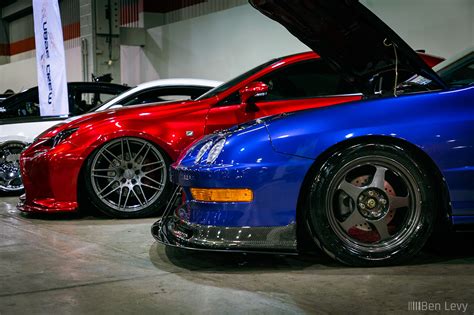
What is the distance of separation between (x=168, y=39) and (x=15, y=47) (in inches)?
657

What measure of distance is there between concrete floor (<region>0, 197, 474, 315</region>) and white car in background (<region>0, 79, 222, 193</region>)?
2.81 metres

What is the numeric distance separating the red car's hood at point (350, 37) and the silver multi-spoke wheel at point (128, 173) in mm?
1801

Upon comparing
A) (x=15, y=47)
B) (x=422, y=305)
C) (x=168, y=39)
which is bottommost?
(x=422, y=305)

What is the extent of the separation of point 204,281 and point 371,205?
3.44ft

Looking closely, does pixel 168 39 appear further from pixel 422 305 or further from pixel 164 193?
pixel 422 305

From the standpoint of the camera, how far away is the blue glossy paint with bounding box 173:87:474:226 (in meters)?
3.57

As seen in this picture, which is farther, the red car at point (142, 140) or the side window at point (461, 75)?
the red car at point (142, 140)

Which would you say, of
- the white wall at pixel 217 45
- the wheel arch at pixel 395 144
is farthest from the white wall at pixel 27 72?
the wheel arch at pixel 395 144

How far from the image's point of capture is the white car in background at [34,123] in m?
7.13

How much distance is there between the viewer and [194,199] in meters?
3.85

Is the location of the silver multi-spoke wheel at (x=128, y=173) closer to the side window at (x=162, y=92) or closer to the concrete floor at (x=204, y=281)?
the concrete floor at (x=204, y=281)

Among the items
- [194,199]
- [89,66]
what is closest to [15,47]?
[89,66]

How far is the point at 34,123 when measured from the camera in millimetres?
7348

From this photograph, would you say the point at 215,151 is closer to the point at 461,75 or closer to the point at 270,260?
the point at 270,260
